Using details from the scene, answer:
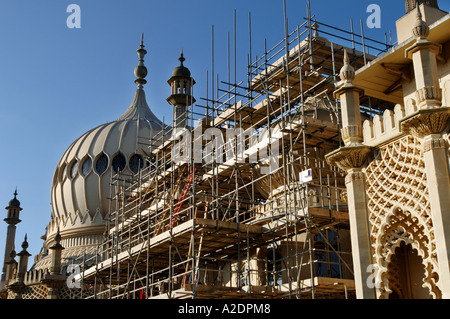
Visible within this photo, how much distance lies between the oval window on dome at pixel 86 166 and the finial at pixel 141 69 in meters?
9.07

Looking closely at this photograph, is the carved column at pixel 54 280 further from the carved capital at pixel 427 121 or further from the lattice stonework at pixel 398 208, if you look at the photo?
the carved capital at pixel 427 121

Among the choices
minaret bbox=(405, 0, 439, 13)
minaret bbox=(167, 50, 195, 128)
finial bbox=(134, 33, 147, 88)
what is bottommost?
minaret bbox=(405, 0, 439, 13)

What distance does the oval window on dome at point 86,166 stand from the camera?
37188 millimetres

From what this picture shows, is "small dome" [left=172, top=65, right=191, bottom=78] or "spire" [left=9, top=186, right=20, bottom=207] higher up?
"small dome" [left=172, top=65, right=191, bottom=78]

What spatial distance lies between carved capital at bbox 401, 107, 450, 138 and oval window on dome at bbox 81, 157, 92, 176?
26172 mm

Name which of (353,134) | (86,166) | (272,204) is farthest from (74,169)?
(353,134)

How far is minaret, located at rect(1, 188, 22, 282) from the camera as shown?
43938 millimetres

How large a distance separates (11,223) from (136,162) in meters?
13.3

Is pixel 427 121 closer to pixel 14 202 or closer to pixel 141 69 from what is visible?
pixel 141 69

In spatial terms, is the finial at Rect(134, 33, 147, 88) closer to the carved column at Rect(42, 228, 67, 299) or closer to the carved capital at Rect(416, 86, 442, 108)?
the carved column at Rect(42, 228, 67, 299)

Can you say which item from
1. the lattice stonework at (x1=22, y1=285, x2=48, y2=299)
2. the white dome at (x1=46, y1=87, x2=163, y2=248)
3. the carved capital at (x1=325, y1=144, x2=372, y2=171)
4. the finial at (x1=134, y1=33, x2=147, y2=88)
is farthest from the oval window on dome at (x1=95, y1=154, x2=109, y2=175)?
the carved capital at (x1=325, y1=144, x2=372, y2=171)

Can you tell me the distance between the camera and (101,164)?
37094mm

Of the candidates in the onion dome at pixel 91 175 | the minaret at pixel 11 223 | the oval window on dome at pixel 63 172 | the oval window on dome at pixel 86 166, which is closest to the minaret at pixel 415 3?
the onion dome at pixel 91 175
